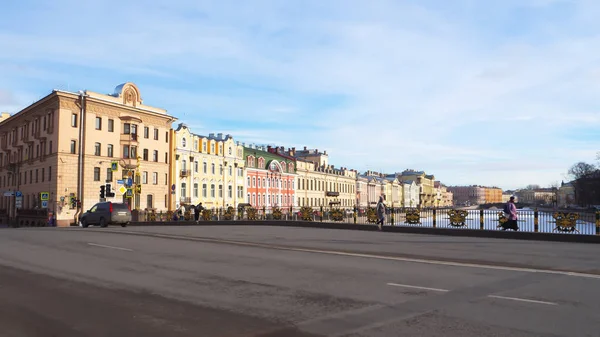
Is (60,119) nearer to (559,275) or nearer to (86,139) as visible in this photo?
(86,139)

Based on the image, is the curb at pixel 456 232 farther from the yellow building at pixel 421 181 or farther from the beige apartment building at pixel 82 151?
the yellow building at pixel 421 181

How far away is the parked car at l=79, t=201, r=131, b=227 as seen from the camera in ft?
103

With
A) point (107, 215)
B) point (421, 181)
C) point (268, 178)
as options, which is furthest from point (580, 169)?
point (107, 215)

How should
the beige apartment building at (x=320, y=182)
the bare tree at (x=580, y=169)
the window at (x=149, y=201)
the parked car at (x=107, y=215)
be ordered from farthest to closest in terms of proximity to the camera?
the bare tree at (x=580, y=169) < the beige apartment building at (x=320, y=182) < the window at (x=149, y=201) < the parked car at (x=107, y=215)

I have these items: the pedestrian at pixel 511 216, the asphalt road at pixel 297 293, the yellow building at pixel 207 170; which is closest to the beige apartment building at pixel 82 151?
the yellow building at pixel 207 170

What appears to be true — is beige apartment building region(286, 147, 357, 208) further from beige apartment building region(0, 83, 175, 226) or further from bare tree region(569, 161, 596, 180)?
bare tree region(569, 161, 596, 180)

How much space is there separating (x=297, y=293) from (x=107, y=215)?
2649 centimetres

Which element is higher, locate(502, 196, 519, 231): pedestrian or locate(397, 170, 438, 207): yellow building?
locate(397, 170, 438, 207): yellow building

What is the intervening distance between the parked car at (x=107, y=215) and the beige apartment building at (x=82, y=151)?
1484 centimetres

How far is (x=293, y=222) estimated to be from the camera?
102ft

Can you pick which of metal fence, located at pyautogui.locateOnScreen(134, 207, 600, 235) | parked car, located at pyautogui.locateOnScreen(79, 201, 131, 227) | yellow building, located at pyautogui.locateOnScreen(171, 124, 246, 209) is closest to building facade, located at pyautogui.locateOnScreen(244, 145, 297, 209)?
yellow building, located at pyautogui.locateOnScreen(171, 124, 246, 209)

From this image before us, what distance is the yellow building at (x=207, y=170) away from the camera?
2603 inches

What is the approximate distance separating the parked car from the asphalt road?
17.2 m

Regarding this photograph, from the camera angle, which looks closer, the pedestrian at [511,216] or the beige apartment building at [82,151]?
the pedestrian at [511,216]
